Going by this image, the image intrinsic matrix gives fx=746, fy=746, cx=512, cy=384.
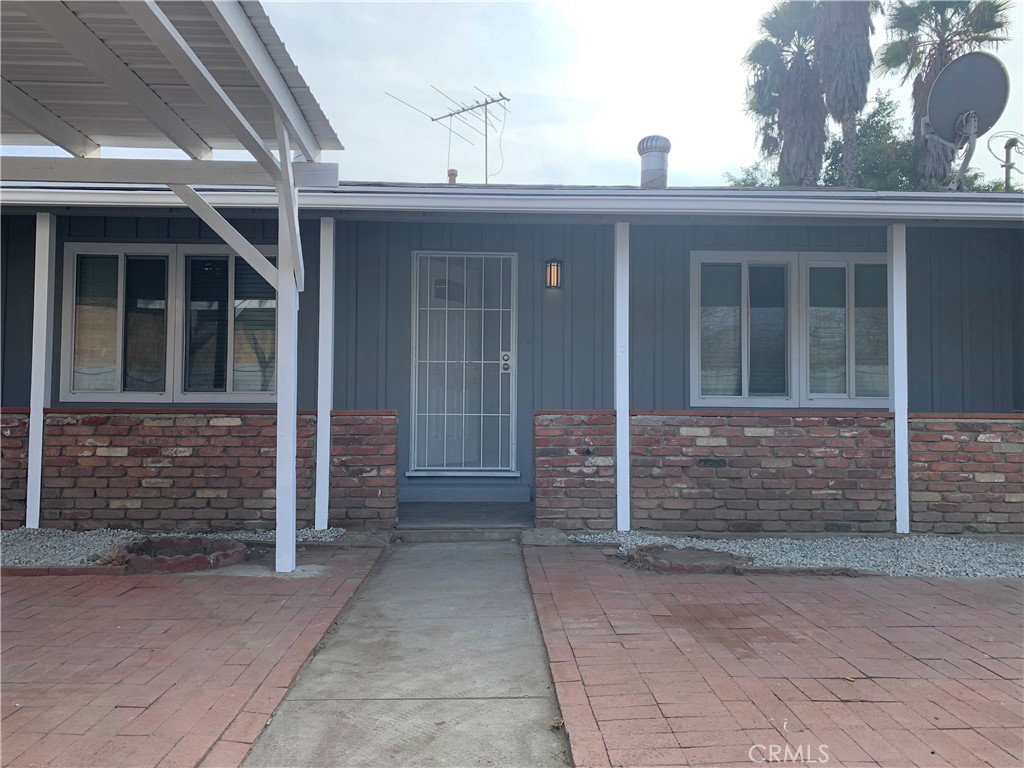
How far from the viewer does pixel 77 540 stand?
19.5 ft

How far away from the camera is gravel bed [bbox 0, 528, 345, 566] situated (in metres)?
5.46

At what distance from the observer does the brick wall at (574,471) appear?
6.32 meters

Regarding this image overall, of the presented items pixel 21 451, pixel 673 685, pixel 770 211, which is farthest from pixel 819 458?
pixel 21 451

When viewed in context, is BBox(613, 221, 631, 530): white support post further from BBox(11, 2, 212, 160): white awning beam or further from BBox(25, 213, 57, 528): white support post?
BBox(25, 213, 57, 528): white support post

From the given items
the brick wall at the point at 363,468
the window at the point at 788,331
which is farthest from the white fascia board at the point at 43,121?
the window at the point at 788,331

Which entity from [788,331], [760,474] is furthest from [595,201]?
[760,474]

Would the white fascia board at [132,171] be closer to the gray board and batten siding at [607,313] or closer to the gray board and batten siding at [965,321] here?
the gray board and batten siding at [607,313]

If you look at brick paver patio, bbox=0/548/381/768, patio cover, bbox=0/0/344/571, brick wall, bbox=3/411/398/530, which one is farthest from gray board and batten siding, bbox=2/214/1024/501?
brick paver patio, bbox=0/548/381/768

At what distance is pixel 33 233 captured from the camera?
22.6 ft

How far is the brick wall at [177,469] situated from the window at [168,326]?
2.42ft

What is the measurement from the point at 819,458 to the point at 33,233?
734 centimetres

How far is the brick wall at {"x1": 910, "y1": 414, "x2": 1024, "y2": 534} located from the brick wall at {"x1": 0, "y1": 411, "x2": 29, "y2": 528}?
7.52 m

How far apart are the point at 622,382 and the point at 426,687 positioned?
3.51m

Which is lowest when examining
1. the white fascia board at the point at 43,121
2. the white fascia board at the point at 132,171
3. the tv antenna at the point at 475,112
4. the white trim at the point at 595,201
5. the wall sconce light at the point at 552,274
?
the wall sconce light at the point at 552,274
